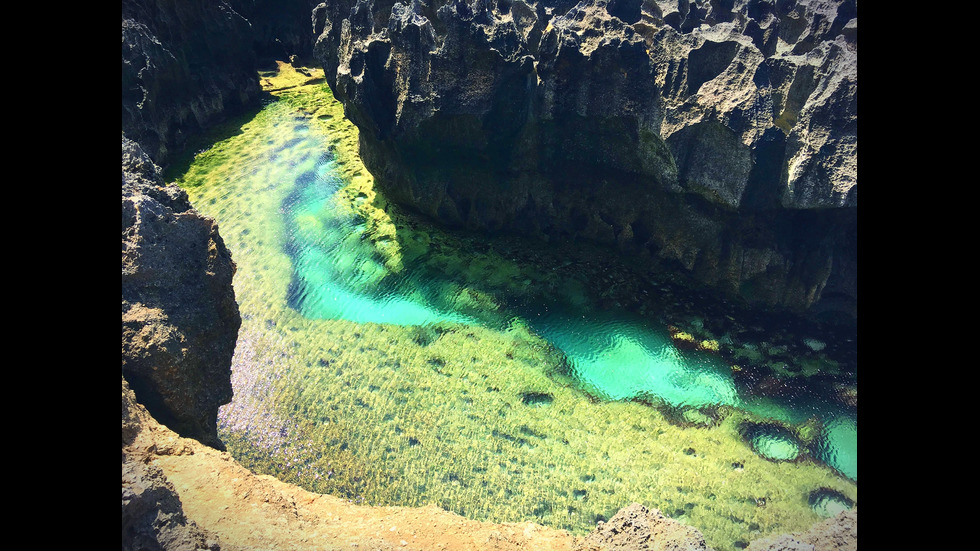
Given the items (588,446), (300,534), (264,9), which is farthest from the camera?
(264,9)

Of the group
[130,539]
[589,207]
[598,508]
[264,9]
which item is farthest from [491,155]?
[264,9]

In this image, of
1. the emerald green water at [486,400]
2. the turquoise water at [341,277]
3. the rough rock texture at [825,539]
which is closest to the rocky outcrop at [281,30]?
the turquoise water at [341,277]

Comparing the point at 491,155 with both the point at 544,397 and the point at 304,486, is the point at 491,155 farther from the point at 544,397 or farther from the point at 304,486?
the point at 304,486

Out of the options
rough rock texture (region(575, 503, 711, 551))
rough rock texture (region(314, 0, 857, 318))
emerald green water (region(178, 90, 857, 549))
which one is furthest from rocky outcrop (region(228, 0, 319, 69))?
rough rock texture (region(575, 503, 711, 551))

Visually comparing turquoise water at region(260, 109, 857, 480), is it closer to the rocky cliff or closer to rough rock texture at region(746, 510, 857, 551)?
rough rock texture at region(746, 510, 857, 551)

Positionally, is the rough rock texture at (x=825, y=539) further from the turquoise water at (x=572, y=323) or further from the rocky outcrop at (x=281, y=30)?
the rocky outcrop at (x=281, y=30)

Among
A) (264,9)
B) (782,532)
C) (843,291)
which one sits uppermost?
(264,9)
